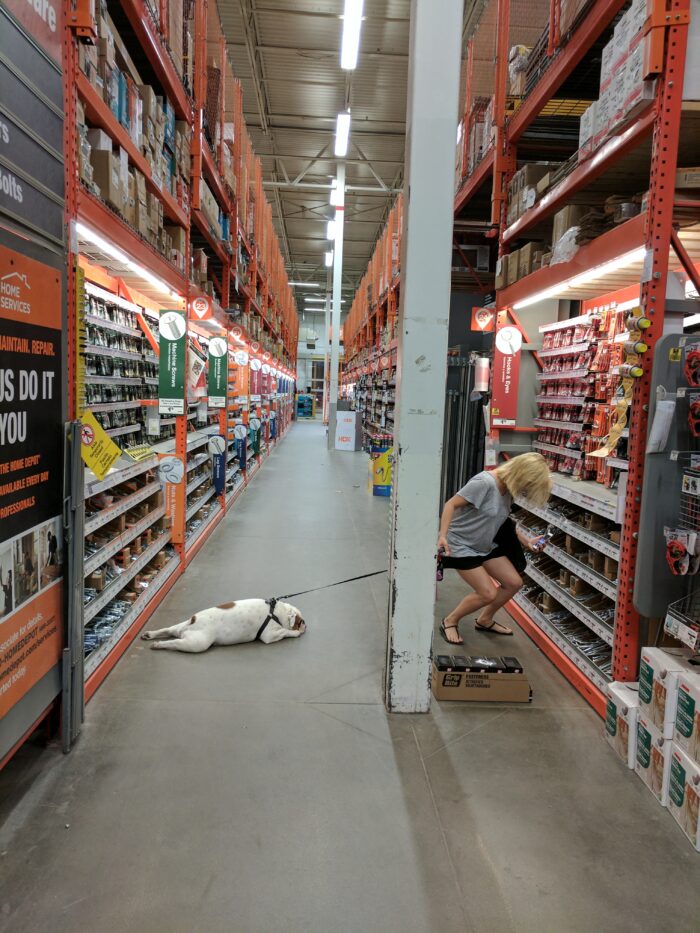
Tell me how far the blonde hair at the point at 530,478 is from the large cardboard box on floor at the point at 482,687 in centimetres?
103

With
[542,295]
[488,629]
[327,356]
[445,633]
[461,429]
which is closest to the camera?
[445,633]

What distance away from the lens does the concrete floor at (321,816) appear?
197 centimetres

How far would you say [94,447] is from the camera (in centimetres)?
286

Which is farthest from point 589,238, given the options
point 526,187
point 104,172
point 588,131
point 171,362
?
point 171,362

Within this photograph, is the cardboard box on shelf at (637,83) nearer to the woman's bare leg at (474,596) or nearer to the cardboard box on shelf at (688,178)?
the cardboard box on shelf at (688,178)

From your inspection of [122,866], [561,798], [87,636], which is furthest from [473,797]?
[87,636]

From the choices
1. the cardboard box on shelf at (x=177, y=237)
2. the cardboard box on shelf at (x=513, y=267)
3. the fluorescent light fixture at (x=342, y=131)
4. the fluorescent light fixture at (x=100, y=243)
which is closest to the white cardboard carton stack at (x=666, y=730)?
the fluorescent light fixture at (x=100, y=243)

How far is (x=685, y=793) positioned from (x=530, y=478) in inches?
68.9

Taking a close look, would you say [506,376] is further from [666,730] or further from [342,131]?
[342,131]

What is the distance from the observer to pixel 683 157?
11.6 feet

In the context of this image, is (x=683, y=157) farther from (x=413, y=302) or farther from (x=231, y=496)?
(x=231, y=496)

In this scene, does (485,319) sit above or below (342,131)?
below

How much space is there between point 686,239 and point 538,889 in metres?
3.38

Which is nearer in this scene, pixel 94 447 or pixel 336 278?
pixel 94 447
